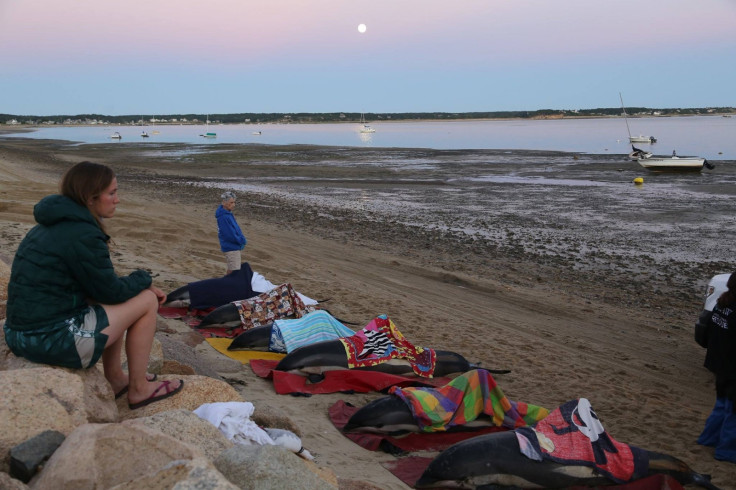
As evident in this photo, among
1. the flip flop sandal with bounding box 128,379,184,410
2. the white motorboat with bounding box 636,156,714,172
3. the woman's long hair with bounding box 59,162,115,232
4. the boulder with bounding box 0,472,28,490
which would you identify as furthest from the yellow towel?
the white motorboat with bounding box 636,156,714,172

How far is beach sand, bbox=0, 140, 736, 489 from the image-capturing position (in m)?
6.96

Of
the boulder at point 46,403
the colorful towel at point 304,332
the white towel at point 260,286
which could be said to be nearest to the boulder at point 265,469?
the boulder at point 46,403

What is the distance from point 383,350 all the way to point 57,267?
14.5 feet

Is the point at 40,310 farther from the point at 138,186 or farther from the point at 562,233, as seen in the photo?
the point at 138,186

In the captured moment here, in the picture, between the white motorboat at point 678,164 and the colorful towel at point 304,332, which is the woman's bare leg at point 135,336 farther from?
the white motorboat at point 678,164

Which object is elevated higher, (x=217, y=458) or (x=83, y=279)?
(x=83, y=279)

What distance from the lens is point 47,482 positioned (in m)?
3.31

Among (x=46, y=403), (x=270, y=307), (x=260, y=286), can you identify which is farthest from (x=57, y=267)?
(x=260, y=286)

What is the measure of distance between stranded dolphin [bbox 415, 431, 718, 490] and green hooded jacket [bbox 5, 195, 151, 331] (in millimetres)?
2928

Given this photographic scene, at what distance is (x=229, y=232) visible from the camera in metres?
11.2

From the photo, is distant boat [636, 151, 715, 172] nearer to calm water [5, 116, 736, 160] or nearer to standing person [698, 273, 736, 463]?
calm water [5, 116, 736, 160]

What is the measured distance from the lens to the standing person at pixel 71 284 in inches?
167

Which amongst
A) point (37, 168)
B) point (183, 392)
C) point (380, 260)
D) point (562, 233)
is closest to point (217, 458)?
point (183, 392)

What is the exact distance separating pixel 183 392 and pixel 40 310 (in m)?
1.27
